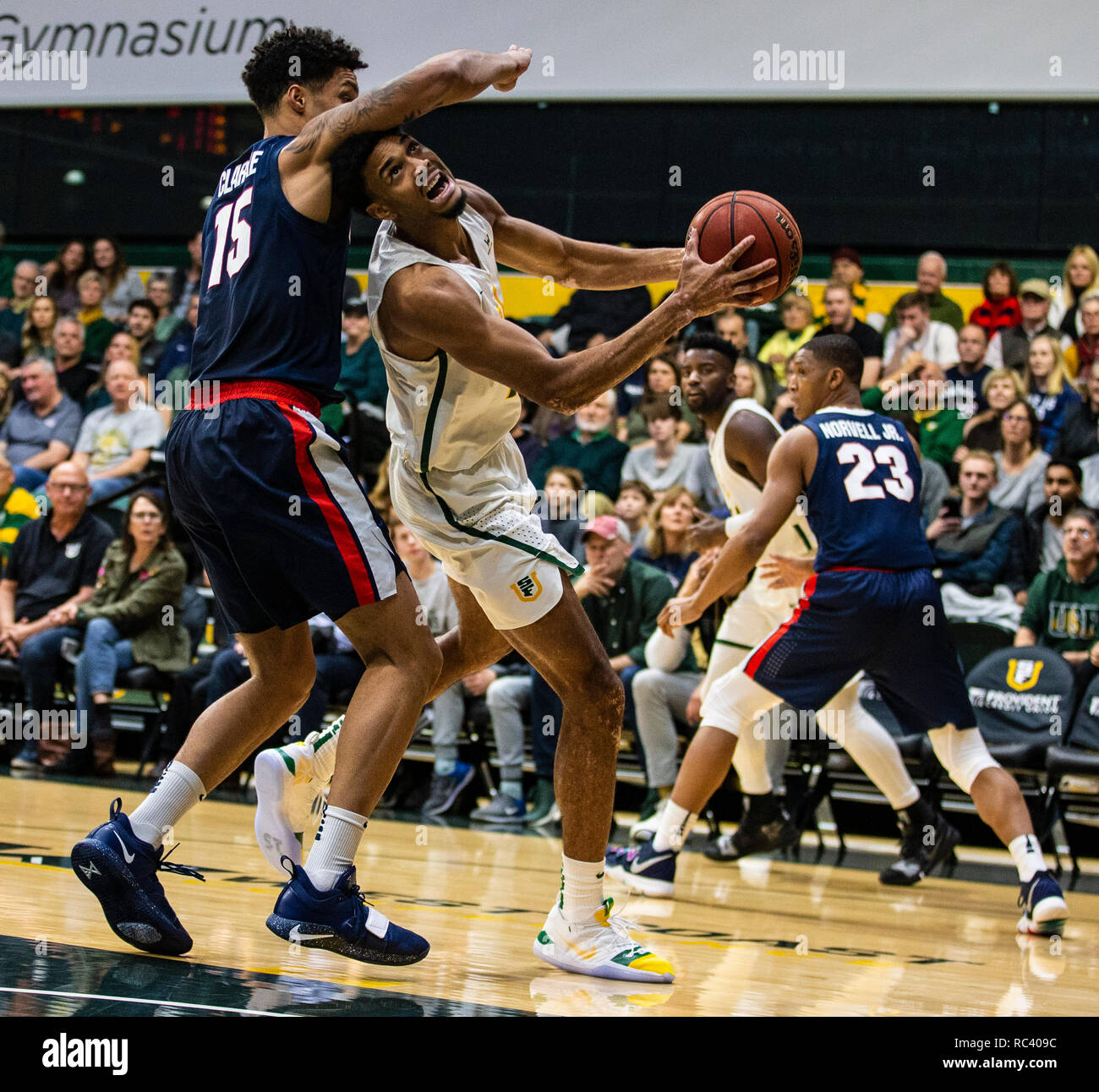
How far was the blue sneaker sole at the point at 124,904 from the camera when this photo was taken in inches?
111

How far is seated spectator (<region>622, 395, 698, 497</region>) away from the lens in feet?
27.3

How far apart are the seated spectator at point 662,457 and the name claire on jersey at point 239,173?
533 cm

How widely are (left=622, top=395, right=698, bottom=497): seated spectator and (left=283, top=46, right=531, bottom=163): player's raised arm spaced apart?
5.38 meters

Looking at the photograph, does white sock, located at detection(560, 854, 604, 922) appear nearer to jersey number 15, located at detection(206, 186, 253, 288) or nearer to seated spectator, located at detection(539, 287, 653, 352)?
jersey number 15, located at detection(206, 186, 253, 288)

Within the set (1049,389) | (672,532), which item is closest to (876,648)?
(672,532)

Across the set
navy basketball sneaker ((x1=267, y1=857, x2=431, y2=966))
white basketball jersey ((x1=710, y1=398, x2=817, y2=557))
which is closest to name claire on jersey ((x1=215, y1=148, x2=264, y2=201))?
navy basketball sneaker ((x1=267, y1=857, x2=431, y2=966))

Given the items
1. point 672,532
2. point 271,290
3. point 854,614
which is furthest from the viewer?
point 672,532

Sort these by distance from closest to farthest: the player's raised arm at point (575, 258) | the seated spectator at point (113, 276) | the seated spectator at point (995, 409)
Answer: the player's raised arm at point (575, 258) → the seated spectator at point (995, 409) → the seated spectator at point (113, 276)

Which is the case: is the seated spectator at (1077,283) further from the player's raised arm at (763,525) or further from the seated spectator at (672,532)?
the player's raised arm at (763,525)

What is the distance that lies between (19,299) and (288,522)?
9.37 m

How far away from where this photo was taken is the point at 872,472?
188 inches

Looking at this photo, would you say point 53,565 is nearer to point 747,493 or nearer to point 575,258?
point 747,493

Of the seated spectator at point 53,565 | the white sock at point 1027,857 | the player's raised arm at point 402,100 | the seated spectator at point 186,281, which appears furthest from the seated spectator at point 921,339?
the player's raised arm at point 402,100
